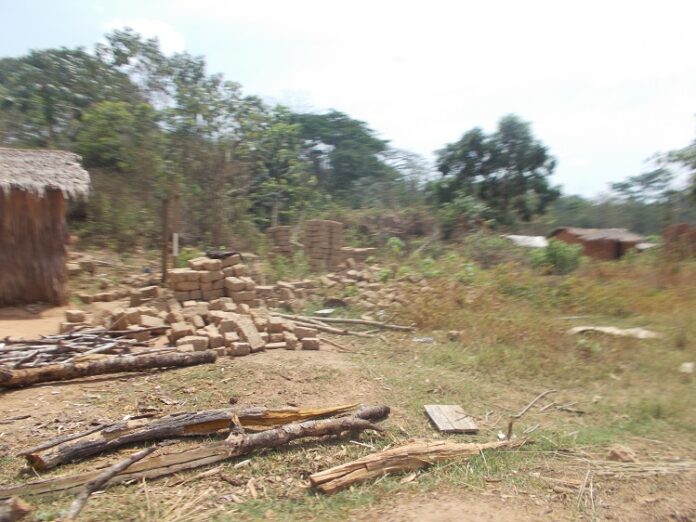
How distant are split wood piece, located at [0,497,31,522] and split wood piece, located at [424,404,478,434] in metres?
2.92

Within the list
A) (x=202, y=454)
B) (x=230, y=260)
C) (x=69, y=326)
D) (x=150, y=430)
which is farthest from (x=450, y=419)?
(x=230, y=260)

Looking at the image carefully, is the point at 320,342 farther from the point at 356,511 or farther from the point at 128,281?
the point at 128,281

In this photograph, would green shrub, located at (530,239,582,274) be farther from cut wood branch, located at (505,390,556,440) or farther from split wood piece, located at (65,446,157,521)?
split wood piece, located at (65,446,157,521)

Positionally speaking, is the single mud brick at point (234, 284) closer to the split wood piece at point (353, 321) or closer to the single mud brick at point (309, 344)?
the split wood piece at point (353, 321)

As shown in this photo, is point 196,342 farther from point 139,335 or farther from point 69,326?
point 69,326

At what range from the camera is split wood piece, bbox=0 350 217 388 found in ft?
15.4

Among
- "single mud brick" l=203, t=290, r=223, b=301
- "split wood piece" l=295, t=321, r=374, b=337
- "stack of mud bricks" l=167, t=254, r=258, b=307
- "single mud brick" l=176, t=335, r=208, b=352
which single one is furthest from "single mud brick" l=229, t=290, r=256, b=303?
"single mud brick" l=176, t=335, r=208, b=352

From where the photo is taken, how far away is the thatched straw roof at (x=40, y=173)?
7.87 meters

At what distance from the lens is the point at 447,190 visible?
18.3 metres

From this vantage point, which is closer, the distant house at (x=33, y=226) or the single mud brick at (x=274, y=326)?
the single mud brick at (x=274, y=326)

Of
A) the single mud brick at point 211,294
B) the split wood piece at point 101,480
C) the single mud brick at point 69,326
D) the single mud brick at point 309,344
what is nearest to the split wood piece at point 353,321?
the single mud brick at point 211,294

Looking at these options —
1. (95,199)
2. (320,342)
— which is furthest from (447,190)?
(320,342)

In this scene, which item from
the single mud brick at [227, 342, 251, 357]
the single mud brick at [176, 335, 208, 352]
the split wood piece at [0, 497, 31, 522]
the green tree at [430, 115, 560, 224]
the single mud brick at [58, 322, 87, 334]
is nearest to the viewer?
the split wood piece at [0, 497, 31, 522]

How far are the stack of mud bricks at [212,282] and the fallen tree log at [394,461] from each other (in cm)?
520
